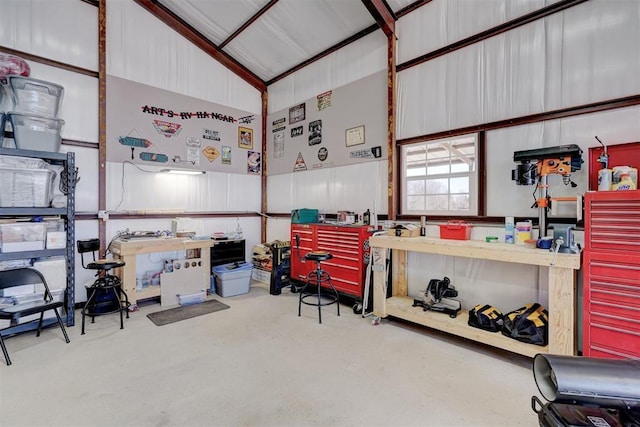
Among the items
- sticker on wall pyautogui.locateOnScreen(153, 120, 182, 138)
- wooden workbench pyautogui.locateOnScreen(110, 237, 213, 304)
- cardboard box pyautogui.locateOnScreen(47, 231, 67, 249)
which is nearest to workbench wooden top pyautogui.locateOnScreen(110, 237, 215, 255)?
wooden workbench pyautogui.locateOnScreen(110, 237, 213, 304)

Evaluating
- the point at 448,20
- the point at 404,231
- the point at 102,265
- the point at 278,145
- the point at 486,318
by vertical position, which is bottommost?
the point at 486,318

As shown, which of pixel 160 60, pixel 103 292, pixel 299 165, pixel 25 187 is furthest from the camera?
pixel 299 165

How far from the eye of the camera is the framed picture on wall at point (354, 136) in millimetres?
4438

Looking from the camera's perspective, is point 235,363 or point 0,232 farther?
point 0,232

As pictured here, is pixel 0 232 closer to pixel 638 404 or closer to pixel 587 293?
pixel 638 404

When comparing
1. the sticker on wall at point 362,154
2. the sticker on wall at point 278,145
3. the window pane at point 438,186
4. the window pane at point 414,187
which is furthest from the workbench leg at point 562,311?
the sticker on wall at point 278,145

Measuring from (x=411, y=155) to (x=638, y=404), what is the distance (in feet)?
10.4

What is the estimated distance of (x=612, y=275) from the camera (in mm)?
2156

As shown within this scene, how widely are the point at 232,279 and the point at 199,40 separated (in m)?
4.10

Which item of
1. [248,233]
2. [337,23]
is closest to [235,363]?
[248,233]

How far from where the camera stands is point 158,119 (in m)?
4.71

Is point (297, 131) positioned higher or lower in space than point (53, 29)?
lower

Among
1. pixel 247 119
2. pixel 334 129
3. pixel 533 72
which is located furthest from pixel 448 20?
pixel 247 119

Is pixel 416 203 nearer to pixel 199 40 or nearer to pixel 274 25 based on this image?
pixel 274 25
